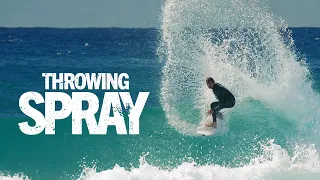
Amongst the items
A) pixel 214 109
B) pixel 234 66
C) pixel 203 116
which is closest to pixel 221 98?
pixel 214 109

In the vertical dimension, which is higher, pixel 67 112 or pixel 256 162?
pixel 67 112

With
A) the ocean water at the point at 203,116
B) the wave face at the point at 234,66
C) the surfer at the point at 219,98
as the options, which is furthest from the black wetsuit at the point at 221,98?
the wave face at the point at 234,66

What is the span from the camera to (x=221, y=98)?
1630 centimetres

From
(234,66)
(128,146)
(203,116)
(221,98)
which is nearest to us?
(221,98)

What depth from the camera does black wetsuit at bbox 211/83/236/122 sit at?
16.2 m

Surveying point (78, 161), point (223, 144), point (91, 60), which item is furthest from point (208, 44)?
point (91, 60)

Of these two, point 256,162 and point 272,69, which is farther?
point 272,69

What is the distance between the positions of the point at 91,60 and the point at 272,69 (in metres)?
38.1

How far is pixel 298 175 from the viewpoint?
53.4 feet

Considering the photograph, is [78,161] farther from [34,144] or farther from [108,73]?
[108,73]

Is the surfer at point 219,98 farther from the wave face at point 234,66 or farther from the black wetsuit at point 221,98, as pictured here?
the wave face at point 234,66

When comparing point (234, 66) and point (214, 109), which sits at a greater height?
point (234, 66)

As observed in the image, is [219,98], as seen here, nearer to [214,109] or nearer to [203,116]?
[214,109]

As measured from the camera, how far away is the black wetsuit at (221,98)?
53.3 ft
